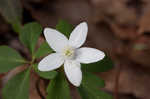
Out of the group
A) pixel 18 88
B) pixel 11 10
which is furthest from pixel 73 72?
pixel 11 10

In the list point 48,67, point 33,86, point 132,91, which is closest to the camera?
point 48,67

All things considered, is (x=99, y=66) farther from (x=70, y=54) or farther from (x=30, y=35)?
(x=30, y=35)

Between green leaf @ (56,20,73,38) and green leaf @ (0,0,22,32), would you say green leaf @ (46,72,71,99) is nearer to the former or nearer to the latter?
green leaf @ (56,20,73,38)

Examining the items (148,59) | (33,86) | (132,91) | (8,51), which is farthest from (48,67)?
(148,59)

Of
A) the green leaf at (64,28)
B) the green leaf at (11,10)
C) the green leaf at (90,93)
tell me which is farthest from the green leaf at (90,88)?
the green leaf at (11,10)

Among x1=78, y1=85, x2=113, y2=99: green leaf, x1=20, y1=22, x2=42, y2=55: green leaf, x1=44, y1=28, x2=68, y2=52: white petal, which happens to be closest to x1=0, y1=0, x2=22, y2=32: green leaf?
x1=20, y1=22, x2=42, y2=55: green leaf

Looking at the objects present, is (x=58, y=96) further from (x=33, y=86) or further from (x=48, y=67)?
(x=33, y=86)
